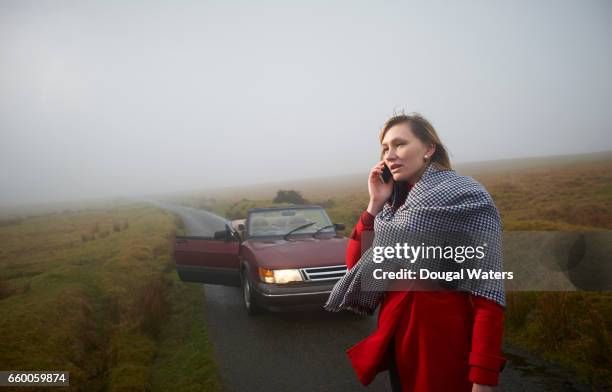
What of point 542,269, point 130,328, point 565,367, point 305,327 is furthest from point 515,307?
point 130,328

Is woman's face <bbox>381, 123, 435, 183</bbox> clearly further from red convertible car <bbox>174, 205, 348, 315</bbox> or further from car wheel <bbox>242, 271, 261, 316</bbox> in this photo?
car wheel <bbox>242, 271, 261, 316</bbox>

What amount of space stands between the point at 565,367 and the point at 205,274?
5.24 meters

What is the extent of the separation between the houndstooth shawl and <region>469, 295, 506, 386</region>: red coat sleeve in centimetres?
5

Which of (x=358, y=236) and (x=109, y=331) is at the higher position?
(x=358, y=236)

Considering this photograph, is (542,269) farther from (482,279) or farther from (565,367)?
(482,279)

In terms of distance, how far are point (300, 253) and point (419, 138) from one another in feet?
13.2

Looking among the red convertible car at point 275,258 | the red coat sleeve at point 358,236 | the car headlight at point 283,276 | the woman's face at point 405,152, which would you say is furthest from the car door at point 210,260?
the woman's face at point 405,152

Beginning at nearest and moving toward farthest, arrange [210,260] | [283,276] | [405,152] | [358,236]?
[405,152], [358,236], [283,276], [210,260]

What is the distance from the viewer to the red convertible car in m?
5.08

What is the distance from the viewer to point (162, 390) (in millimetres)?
4086

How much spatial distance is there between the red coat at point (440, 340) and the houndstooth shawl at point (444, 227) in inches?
2.5

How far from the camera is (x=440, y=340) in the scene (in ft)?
4.54

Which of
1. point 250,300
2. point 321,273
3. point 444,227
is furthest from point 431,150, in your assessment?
point 250,300

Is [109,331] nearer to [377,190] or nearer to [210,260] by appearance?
[210,260]
